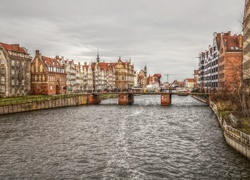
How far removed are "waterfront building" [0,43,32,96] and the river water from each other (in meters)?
45.9

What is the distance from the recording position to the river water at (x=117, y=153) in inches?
1068

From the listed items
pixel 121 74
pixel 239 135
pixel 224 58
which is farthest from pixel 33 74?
pixel 239 135

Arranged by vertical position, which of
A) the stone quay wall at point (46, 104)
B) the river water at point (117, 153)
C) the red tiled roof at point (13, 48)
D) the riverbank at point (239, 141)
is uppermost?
the red tiled roof at point (13, 48)

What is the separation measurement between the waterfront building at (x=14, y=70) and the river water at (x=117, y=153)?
1809 inches

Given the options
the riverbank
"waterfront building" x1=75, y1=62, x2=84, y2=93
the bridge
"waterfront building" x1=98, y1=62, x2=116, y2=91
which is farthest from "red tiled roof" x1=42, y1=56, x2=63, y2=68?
the riverbank

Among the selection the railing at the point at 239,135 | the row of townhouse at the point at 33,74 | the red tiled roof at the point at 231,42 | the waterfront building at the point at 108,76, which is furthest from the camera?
the waterfront building at the point at 108,76

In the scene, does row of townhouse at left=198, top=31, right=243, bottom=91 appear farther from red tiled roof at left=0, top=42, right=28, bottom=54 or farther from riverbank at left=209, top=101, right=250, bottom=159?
red tiled roof at left=0, top=42, right=28, bottom=54

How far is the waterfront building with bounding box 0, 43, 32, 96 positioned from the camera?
95.8 meters

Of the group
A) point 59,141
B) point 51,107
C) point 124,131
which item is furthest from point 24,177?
point 51,107

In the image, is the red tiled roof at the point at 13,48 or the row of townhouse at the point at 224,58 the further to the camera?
the red tiled roof at the point at 13,48

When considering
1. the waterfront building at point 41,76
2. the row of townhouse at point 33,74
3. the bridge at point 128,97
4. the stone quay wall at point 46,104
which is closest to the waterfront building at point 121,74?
the row of townhouse at point 33,74

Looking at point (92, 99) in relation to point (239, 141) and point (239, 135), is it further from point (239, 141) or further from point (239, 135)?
point (239, 141)

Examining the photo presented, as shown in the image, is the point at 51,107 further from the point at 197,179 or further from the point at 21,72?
the point at 197,179

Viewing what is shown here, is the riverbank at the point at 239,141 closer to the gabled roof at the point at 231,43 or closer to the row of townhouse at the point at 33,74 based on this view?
the gabled roof at the point at 231,43
